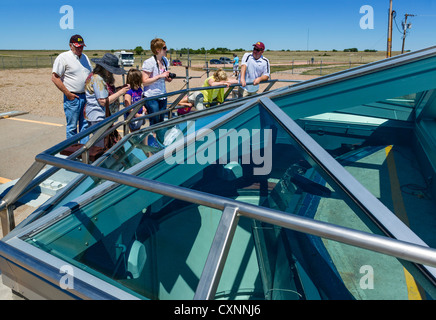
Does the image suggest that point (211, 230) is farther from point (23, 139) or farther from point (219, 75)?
point (23, 139)

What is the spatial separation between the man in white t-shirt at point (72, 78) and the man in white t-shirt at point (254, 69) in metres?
2.82

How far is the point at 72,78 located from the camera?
512 centimetres

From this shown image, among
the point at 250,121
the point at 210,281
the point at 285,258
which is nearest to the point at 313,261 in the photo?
the point at 285,258

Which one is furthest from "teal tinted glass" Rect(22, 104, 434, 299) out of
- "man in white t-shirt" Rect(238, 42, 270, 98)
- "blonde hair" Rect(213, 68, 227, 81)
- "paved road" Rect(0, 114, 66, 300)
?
"blonde hair" Rect(213, 68, 227, 81)

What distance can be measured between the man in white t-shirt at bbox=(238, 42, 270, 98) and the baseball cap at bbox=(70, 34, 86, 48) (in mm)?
2815

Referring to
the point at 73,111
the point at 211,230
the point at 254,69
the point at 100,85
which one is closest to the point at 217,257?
the point at 211,230

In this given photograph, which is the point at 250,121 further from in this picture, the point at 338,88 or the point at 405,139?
the point at 405,139

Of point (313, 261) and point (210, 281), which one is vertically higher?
point (210, 281)

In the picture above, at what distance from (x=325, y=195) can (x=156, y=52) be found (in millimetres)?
4554

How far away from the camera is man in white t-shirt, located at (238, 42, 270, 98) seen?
650cm

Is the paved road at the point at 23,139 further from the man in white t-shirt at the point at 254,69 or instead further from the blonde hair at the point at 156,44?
the man in white t-shirt at the point at 254,69

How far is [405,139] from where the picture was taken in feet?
7.97

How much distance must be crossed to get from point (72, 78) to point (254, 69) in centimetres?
331

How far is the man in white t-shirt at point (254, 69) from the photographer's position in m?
6.50
